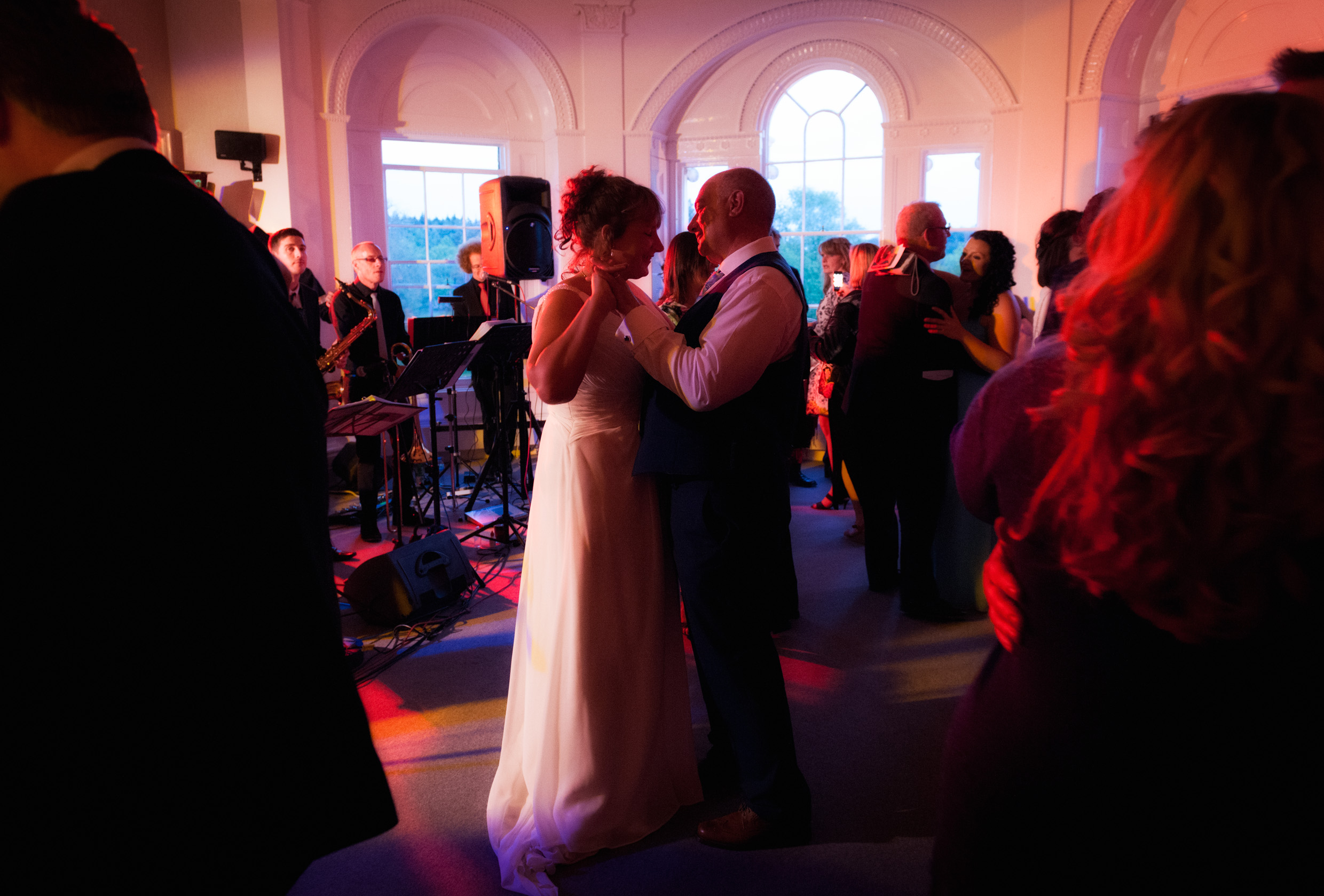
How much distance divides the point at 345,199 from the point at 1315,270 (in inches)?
314

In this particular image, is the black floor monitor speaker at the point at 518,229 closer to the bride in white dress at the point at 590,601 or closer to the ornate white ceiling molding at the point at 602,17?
the bride in white dress at the point at 590,601

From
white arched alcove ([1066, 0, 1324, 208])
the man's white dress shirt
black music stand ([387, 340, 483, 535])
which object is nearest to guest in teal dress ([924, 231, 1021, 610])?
the man's white dress shirt

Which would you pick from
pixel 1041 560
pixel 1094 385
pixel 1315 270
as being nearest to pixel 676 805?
pixel 1041 560

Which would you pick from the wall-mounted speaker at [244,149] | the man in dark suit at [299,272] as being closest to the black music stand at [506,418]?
the man in dark suit at [299,272]

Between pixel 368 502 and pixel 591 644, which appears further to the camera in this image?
pixel 368 502

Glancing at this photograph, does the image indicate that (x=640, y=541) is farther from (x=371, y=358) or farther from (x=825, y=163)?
(x=825, y=163)

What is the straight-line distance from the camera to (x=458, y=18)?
772cm

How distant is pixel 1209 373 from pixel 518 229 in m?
4.52

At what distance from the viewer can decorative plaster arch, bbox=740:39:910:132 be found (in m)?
7.95

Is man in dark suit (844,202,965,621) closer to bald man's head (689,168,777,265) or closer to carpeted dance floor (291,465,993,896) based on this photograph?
carpeted dance floor (291,465,993,896)

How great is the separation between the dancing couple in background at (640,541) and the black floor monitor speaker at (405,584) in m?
1.67

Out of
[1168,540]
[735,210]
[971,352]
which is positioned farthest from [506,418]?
[1168,540]

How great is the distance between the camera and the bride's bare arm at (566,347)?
1.93m

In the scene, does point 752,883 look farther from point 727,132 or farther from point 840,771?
point 727,132
